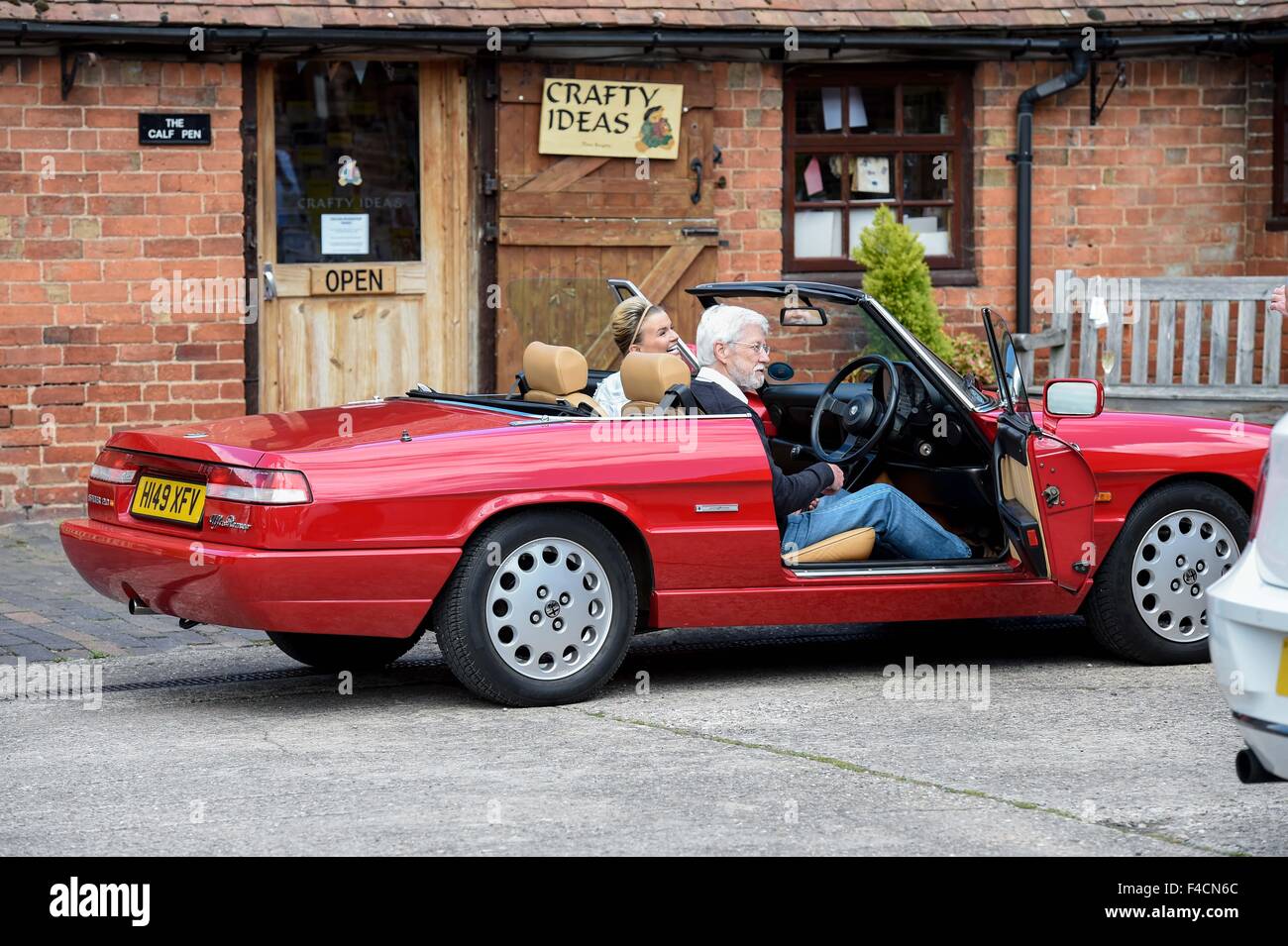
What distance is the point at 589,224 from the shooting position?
43.0 ft

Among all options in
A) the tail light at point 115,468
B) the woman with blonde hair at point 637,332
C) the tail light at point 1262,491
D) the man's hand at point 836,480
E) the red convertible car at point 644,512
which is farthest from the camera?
the woman with blonde hair at point 637,332

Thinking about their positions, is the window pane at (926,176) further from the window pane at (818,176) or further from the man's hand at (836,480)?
the man's hand at (836,480)

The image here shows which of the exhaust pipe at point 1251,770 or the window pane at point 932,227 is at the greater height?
the window pane at point 932,227

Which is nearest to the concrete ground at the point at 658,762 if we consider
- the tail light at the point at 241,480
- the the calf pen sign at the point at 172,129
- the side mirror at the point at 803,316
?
the tail light at the point at 241,480

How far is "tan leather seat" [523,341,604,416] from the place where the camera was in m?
7.26

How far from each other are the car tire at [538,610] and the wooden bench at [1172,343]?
6.53 metres

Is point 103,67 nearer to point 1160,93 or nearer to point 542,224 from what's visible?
point 542,224

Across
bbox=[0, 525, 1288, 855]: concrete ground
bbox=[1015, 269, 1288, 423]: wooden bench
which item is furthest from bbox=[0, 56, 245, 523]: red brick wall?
Answer: bbox=[1015, 269, 1288, 423]: wooden bench

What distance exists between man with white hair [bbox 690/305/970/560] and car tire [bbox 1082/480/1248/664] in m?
0.58

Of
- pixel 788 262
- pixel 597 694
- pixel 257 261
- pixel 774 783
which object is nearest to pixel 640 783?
pixel 774 783

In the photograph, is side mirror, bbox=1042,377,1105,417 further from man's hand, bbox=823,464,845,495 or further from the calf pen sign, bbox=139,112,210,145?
the calf pen sign, bbox=139,112,210,145

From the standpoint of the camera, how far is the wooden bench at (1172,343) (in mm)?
12781

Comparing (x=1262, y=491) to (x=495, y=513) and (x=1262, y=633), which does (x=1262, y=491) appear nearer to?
(x=1262, y=633)

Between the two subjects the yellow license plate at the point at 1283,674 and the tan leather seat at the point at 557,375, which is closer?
the yellow license plate at the point at 1283,674
